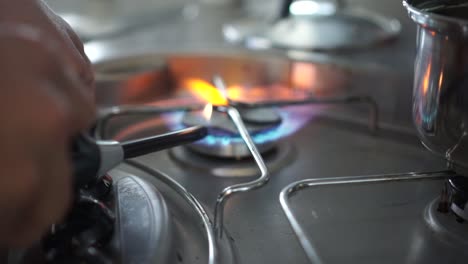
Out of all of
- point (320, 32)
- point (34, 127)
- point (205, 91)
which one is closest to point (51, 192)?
point (34, 127)

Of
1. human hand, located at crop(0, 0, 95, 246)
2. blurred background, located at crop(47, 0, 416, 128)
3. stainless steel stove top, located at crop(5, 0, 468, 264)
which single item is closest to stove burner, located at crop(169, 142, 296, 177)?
stainless steel stove top, located at crop(5, 0, 468, 264)

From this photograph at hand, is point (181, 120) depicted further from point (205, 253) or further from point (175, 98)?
point (205, 253)

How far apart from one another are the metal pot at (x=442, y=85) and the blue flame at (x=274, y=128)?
193mm

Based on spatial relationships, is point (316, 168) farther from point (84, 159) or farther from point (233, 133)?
point (84, 159)

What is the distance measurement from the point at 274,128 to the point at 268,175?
0.16 m

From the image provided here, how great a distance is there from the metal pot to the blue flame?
0.63 feet

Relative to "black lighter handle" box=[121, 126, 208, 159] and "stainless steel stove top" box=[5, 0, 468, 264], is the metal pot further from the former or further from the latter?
"black lighter handle" box=[121, 126, 208, 159]

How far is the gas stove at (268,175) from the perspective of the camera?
17.4 inches

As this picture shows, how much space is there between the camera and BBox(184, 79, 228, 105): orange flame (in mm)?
716

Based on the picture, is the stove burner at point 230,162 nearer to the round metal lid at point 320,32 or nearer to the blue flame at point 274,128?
the blue flame at point 274,128

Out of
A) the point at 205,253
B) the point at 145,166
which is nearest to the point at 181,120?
the point at 145,166

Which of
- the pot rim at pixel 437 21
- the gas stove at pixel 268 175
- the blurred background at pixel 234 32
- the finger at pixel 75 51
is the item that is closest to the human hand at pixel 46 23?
the finger at pixel 75 51

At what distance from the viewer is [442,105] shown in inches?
16.5

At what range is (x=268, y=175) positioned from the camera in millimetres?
472
